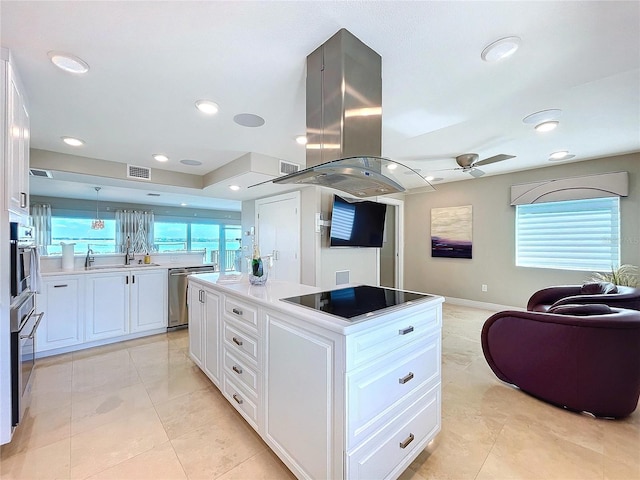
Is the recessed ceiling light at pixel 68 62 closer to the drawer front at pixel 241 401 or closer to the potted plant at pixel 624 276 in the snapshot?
the drawer front at pixel 241 401

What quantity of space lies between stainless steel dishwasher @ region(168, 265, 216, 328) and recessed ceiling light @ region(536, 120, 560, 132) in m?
4.40

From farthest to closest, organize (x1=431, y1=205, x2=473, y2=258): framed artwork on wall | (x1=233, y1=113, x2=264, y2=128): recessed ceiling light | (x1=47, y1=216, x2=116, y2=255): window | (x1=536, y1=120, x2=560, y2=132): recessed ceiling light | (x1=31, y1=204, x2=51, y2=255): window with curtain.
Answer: (x1=47, y1=216, x2=116, y2=255): window
(x1=31, y1=204, x2=51, y2=255): window with curtain
(x1=431, y1=205, x2=473, y2=258): framed artwork on wall
(x1=536, y1=120, x2=560, y2=132): recessed ceiling light
(x1=233, y1=113, x2=264, y2=128): recessed ceiling light

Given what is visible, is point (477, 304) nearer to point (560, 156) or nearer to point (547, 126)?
point (560, 156)

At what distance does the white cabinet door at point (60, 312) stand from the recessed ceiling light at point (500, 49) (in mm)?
4287

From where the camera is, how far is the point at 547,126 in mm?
2689

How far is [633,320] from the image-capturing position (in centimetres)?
188

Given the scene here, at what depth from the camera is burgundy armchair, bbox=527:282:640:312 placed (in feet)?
8.15

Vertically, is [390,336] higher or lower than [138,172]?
lower

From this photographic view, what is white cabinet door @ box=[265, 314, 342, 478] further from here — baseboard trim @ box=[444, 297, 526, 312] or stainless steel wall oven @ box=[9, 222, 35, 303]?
baseboard trim @ box=[444, 297, 526, 312]

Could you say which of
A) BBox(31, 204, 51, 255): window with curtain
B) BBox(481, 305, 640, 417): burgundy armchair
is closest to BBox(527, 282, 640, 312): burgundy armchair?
BBox(481, 305, 640, 417): burgundy armchair

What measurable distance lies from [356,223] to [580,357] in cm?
311

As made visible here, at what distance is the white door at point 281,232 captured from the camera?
14.3ft

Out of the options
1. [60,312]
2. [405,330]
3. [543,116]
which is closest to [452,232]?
[543,116]

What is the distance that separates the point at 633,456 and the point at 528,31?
2462 millimetres
